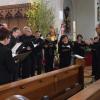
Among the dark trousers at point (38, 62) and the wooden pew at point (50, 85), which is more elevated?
the wooden pew at point (50, 85)

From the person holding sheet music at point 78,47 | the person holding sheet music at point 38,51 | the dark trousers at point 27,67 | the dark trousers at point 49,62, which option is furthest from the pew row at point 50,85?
the person holding sheet music at point 78,47

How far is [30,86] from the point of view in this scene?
4.04m

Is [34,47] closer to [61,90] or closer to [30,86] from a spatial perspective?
[61,90]

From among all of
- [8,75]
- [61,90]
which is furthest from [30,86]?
[61,90]

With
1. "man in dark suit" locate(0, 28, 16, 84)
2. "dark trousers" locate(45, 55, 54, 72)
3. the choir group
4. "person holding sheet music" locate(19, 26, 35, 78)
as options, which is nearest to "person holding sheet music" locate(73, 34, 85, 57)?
the choir group

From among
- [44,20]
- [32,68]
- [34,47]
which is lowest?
[32,68]

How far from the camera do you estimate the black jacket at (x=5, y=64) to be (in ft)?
15.2

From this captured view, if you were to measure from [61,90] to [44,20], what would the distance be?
818cm

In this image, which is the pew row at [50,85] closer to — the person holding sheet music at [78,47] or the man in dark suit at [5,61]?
the man in dark suit at [5,61]

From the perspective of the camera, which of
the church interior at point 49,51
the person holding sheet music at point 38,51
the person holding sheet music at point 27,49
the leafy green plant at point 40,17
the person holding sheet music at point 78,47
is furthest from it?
the leafy green plant at point 40,17

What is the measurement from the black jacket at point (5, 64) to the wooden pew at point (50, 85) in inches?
21.0

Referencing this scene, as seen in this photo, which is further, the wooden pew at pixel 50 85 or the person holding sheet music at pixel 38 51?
the person holding sheet music at pixel 38 51

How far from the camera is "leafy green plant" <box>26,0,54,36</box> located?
42.2ft

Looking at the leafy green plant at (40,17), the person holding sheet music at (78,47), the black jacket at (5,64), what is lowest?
the person holding sheet music at (78,47)
